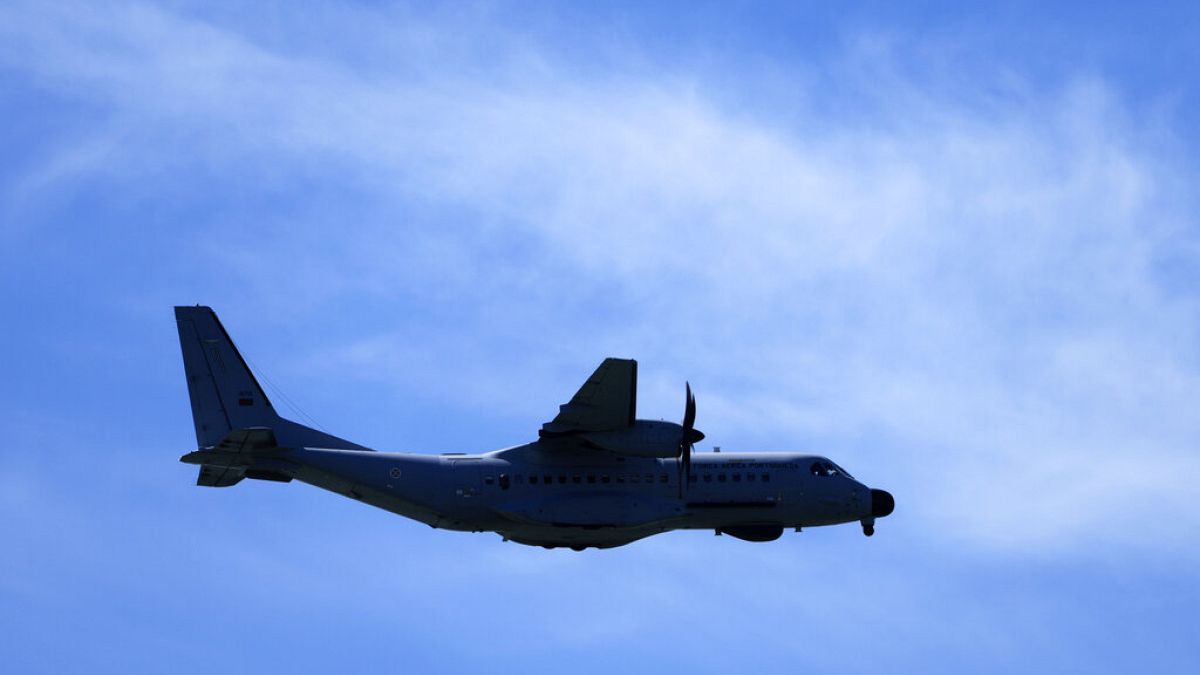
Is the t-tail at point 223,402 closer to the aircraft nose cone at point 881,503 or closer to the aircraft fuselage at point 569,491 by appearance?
the aircraft fuselage at point 569,491

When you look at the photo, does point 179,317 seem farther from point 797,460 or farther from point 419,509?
point 797,460

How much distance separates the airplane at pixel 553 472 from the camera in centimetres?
4909

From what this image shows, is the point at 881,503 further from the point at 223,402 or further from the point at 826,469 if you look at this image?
the point at 223,402

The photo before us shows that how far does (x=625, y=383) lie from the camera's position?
158 feet

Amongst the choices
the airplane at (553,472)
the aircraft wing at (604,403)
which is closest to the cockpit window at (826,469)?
the airplane at (553,472)

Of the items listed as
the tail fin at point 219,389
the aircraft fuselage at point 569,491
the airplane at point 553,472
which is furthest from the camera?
the tail fin at point 219,389

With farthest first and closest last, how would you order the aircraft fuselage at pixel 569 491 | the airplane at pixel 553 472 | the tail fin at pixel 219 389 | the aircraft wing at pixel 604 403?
the tail fin at pixel 219 389 → the aircraft fuselage at pixel 569 491 → the airplane at pixel 553 472 → the aircraft wing at pixel 604 403

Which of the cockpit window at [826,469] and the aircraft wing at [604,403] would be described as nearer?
the aircraft wing at [604,403]

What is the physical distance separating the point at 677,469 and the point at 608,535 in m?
2.95

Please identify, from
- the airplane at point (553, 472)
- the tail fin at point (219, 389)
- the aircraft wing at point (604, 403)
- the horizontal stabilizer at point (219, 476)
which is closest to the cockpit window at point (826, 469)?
the airplane at point (553, 472)

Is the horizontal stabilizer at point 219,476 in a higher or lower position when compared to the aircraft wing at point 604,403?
lower

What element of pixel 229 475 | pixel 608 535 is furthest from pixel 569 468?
pixel 229 475

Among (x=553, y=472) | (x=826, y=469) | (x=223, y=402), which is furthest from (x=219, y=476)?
(x=826, y=469)

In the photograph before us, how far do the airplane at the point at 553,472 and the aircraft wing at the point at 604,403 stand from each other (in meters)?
0.04
